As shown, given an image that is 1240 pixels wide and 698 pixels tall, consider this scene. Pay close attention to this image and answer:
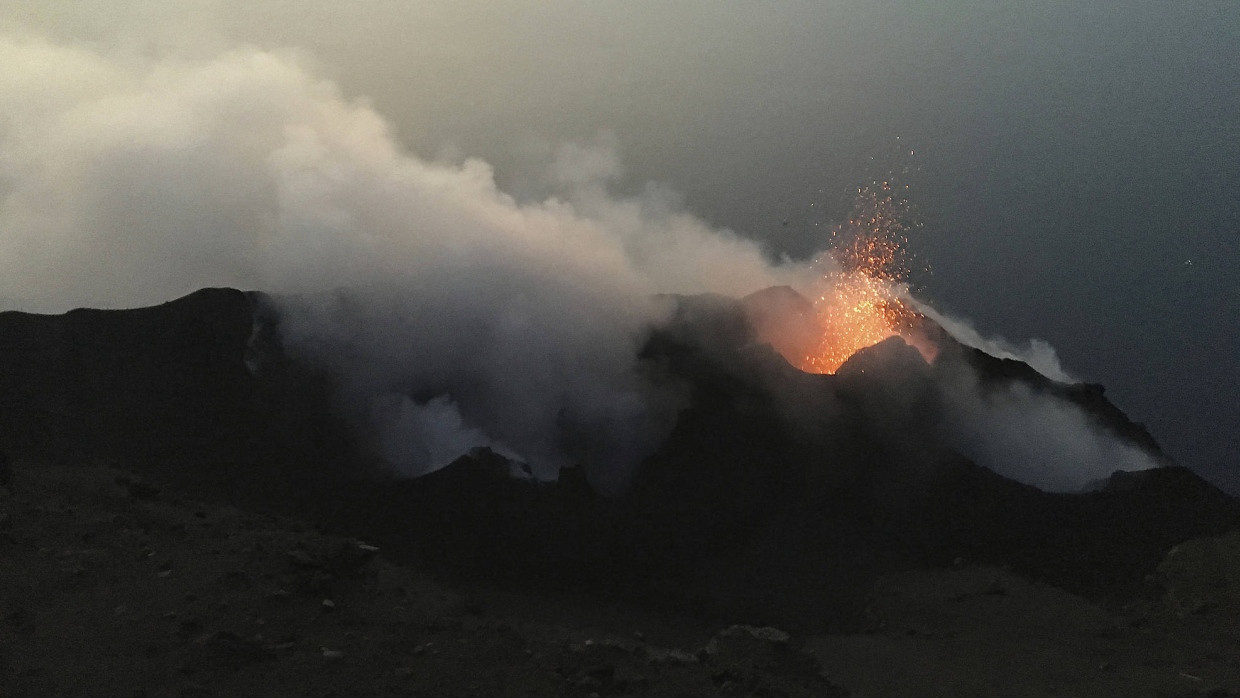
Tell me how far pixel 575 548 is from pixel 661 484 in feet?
14.7

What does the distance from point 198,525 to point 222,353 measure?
1301 centimetres

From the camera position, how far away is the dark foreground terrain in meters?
15.5

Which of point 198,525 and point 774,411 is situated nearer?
point 198,525

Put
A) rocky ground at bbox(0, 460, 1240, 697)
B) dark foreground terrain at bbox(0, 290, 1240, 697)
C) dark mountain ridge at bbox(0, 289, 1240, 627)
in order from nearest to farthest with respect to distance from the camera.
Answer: rocky ground at bbox(0, 460, 1240, 697), dark foreground terrain at bbox(0, 290, 1240, 697), dark mountain ridge at bbox(0, 289, 1240, 627)

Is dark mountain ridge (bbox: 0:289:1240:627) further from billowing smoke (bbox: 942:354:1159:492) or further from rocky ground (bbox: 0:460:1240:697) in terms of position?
billowing smoke (bbox: 942:354:1159:492)

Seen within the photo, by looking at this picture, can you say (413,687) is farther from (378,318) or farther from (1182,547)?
(1182,547)

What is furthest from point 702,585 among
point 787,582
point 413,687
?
point 413,687

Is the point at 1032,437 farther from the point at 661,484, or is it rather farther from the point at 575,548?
the point at 575,548

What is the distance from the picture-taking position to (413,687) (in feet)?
47.5

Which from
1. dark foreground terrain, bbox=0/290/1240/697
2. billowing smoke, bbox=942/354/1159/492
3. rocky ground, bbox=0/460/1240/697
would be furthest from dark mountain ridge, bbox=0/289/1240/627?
billowing smoke, bbox=942/354/1159/492

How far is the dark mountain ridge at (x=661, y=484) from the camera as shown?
84.5 ft

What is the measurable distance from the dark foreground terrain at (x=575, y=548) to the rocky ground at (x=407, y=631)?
0.26ft

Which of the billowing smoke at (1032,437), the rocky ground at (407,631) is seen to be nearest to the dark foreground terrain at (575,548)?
the rocky ground at (407,631)

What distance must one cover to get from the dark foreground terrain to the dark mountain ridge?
0.10 meters
